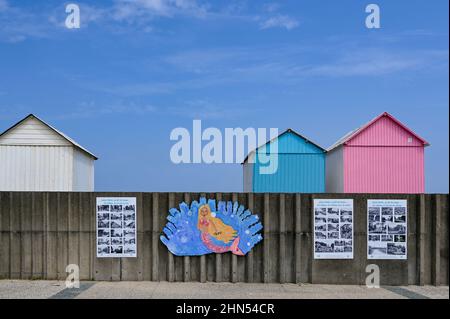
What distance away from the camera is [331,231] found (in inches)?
485

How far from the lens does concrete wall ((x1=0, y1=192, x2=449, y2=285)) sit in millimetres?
12281

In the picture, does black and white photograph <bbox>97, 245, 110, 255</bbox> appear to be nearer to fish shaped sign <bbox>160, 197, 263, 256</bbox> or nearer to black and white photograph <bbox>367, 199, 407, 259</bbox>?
fish shaped sign <bbox>160, 197, 263, 256</bbox>

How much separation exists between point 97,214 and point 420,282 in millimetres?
7910

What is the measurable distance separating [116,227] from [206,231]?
2144mm

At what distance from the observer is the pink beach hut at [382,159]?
2131 centimetres

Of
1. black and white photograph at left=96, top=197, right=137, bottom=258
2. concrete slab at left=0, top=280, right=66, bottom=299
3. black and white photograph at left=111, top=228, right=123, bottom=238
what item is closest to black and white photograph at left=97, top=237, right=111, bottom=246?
black and white photograph at left=96, top=197, right=137, bottom=258

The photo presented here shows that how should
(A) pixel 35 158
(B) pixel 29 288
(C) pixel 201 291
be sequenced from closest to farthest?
(C) pixel 201 291 → (B) pixel 29 288 → (A) pixel 35 158

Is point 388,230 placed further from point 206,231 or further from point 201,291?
point 201,291

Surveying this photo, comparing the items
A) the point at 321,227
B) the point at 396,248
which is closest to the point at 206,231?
the point at 321,227

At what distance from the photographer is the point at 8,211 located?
12445mm

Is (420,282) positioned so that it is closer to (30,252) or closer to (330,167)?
(30,252)

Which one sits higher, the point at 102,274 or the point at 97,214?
the point at 97,214

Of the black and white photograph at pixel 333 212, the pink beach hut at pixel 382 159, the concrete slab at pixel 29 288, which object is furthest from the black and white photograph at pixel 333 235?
the pink beach hut at pixel 382 159
